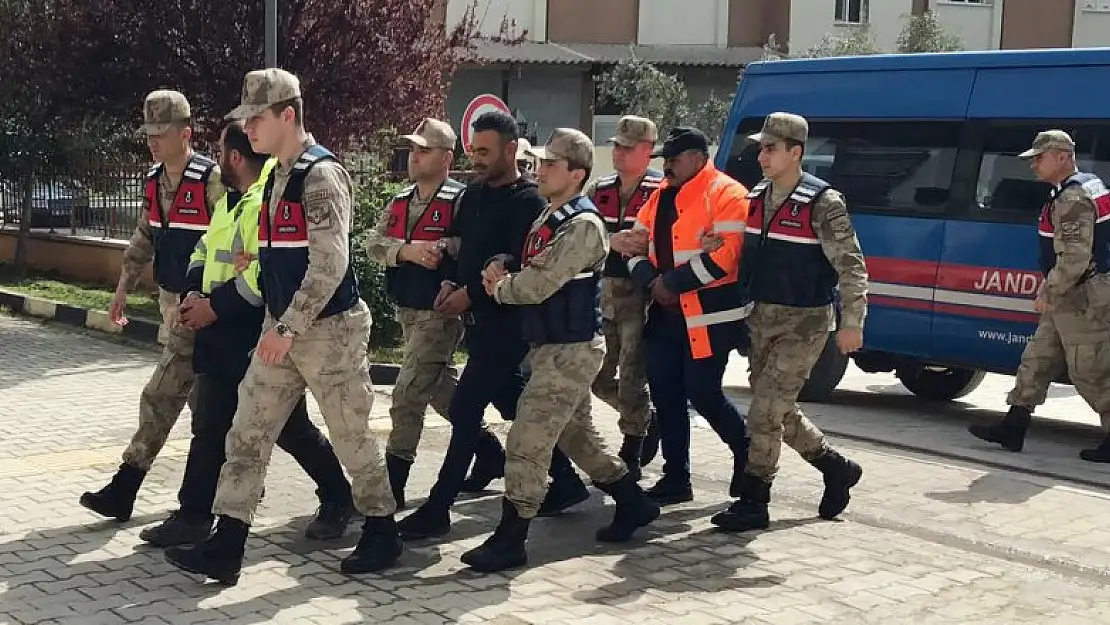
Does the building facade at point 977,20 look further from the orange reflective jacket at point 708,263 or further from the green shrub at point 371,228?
the orange reflective jacket at point 708,263

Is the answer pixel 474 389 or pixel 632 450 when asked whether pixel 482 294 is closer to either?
pixel 474 389

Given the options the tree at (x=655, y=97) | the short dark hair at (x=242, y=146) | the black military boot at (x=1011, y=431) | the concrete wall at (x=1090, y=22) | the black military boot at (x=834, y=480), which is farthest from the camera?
the concrete wall at (x=1090, y=22)

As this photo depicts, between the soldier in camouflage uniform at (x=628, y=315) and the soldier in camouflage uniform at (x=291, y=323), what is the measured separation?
6.00 ft

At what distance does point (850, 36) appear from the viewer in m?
31.2

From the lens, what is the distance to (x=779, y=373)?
20.0 feet

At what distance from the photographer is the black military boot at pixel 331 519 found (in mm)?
5902

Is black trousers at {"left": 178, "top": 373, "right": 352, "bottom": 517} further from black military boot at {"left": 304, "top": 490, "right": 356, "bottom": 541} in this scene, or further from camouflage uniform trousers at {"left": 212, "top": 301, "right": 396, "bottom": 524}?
camouflage uniform trousers at {"left": 212, "top": 301, "right": 396, "bottom": 524}

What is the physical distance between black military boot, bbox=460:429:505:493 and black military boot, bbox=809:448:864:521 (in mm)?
1471

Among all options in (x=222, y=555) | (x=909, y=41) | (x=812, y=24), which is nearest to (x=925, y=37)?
(x=909, y=41)

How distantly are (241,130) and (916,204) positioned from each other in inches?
204

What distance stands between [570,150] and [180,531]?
2182mm

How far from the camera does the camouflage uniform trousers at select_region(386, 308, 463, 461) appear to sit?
621 cm

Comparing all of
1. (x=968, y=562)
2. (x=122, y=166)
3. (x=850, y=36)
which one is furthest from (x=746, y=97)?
(x=850, y=36)

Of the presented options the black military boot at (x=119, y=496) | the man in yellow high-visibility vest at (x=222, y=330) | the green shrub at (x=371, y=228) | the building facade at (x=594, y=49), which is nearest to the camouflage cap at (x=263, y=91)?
the man in yellow high-visibility vest at (x=222, y=330)
